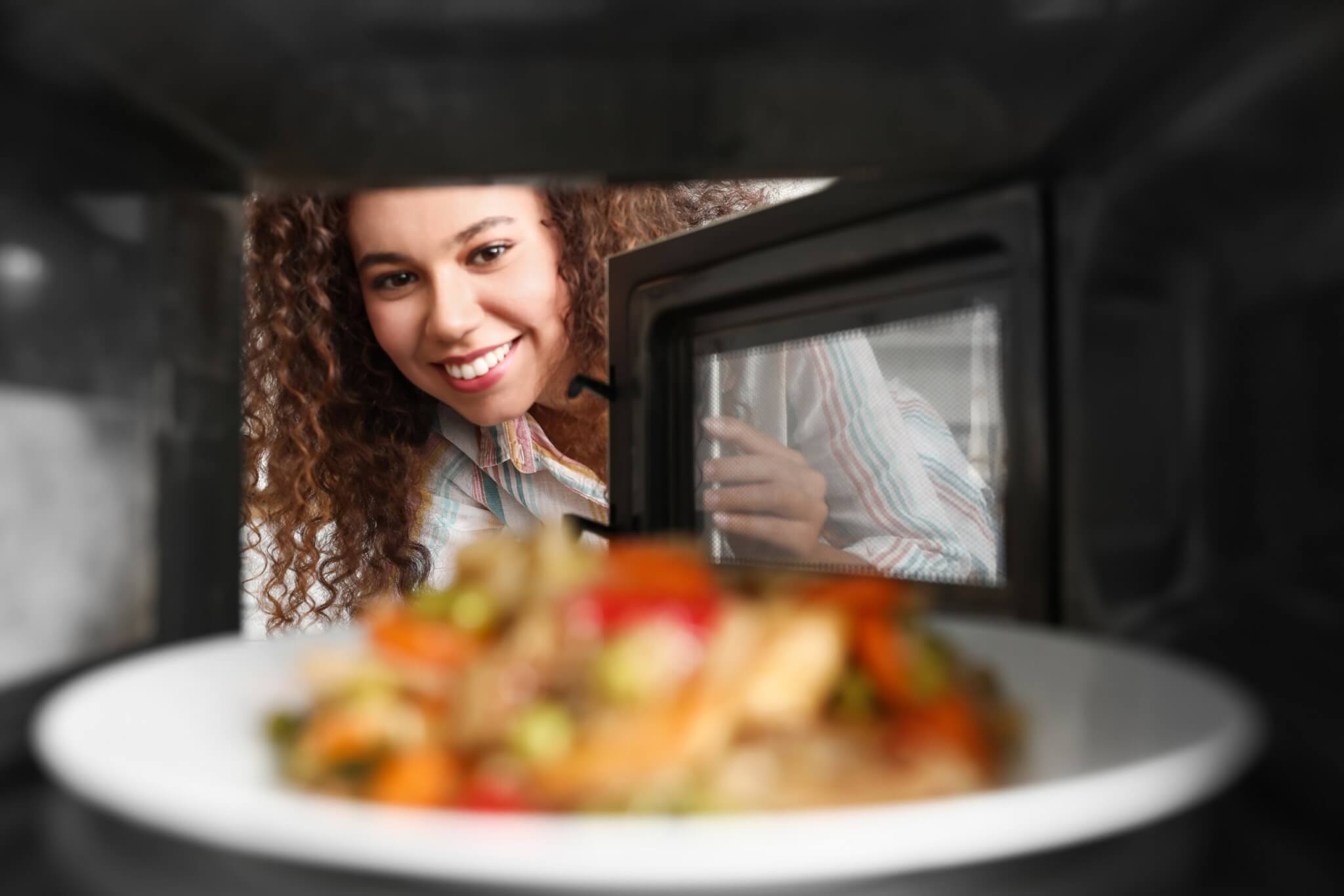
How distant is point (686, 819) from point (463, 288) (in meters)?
1.21

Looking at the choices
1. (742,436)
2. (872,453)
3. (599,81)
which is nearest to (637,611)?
(599,81)

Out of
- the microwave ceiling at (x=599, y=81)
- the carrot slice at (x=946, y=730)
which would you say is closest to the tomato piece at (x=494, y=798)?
the carrot slice at (x=946, y=730)

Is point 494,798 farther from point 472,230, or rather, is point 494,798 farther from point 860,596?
point 472,230

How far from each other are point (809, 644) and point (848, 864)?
0.15 m

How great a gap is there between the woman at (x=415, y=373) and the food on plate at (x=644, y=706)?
105cm

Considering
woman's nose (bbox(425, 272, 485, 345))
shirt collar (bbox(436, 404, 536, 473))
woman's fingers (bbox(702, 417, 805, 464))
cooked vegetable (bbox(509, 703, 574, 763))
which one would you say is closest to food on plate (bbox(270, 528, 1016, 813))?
cooked vegetable (bbox(509, 703, 574, 763))

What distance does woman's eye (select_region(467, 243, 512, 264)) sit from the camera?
1.47m

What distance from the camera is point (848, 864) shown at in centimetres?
26

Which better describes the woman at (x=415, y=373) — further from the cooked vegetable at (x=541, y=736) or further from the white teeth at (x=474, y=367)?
the cooked vegetable at (x=541, y=736)

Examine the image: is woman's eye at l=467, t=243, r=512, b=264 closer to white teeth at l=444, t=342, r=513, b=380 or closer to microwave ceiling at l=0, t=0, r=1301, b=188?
white teeth at l=444, t=342, r=513, b=380

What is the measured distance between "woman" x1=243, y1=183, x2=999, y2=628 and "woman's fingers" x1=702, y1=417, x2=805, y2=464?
64 cm

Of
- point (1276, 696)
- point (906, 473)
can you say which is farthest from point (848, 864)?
point (906, 473)

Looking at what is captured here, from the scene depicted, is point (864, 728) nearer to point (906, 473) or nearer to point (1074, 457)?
point (1074, 457)

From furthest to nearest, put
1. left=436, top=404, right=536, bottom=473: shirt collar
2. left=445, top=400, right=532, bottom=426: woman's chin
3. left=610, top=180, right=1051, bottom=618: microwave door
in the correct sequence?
left=436, top=404, right=536, bottom=473: shirt collar, left=445, top=400, right=532, bottom=426: woman's chin, left=610, top=180, right=1051, bottom=618: microwave door
